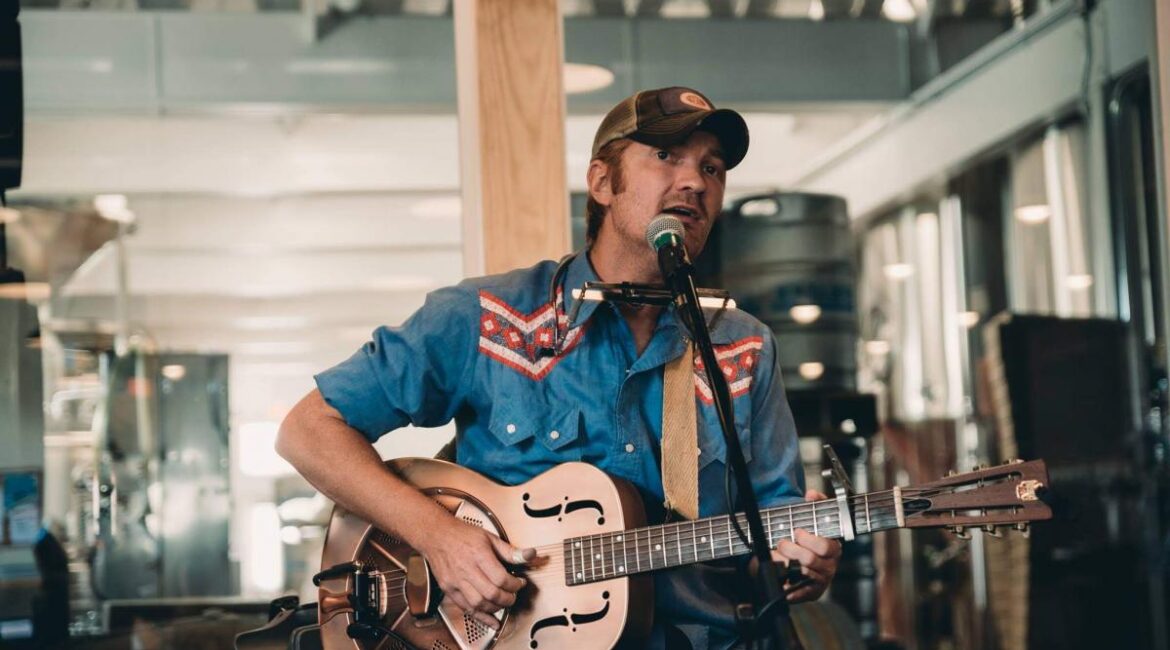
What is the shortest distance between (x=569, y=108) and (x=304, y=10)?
116 centimetres

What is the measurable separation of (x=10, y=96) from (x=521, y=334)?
3.63 feet

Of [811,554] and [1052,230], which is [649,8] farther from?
[811,554]

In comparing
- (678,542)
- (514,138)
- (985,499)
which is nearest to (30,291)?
(514,138)

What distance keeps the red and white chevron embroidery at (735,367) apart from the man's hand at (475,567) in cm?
46

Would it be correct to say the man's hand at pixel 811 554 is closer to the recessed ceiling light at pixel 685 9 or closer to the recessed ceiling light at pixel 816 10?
the recessed ceiling light at pixel 685 9

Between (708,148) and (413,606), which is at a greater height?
(708,148)

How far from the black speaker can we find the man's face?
118 centimetres

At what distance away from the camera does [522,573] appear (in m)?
2.16

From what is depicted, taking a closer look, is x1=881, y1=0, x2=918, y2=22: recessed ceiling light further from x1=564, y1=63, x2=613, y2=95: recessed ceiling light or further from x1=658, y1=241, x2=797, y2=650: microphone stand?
x1=658, y1=241, x2=797, y2=650: microphone stand

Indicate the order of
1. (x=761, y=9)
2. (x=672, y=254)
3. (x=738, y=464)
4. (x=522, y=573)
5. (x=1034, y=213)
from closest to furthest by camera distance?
(x=738, y=464), (x=672, y=254), (x=522, y=573), (x=761, y=9), (x=1034, y=213)

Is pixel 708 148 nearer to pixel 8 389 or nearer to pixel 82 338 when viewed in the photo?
pixel 8 389

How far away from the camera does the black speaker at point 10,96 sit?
2.56 m

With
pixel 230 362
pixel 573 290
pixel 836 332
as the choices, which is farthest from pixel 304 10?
pixel 573 290

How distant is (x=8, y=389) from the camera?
364 cm
